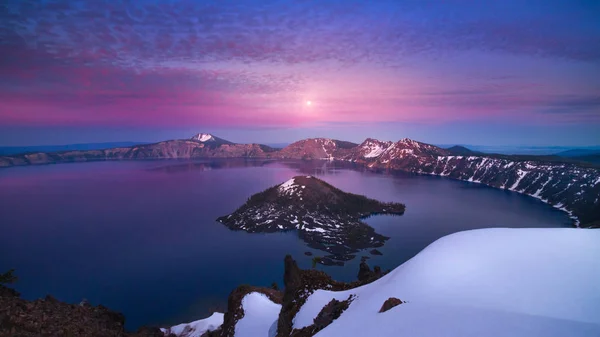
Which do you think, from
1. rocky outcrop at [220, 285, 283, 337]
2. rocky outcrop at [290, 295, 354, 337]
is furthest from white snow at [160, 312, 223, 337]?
rocky outcrop at [290, 295, 354, 337]

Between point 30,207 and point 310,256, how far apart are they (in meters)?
200

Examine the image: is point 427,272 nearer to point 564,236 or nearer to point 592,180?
point 564,236

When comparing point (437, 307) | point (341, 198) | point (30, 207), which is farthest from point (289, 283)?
point (30, 207)

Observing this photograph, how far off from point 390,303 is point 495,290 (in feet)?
17.4

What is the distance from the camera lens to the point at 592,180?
198500mm

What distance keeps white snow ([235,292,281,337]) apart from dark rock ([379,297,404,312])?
76.3ft

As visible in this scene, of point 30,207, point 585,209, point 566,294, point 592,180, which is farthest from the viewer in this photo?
point 592,180

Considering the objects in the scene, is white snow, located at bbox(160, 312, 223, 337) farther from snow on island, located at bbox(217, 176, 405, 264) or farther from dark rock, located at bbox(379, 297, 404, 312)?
snow on island, located at bbox(217, 176, 405, 264)

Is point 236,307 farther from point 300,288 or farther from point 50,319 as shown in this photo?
point 50,319

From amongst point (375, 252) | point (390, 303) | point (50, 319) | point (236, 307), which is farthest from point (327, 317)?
point (375, 252)

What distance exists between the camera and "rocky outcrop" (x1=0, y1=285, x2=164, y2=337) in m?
20.0

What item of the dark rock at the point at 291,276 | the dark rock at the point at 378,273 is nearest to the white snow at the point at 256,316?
the dark rock at the point at 291,276

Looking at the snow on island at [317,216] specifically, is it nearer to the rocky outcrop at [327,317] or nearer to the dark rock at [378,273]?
the dark rock at [378,273]

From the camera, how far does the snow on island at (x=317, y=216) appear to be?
129 metres
